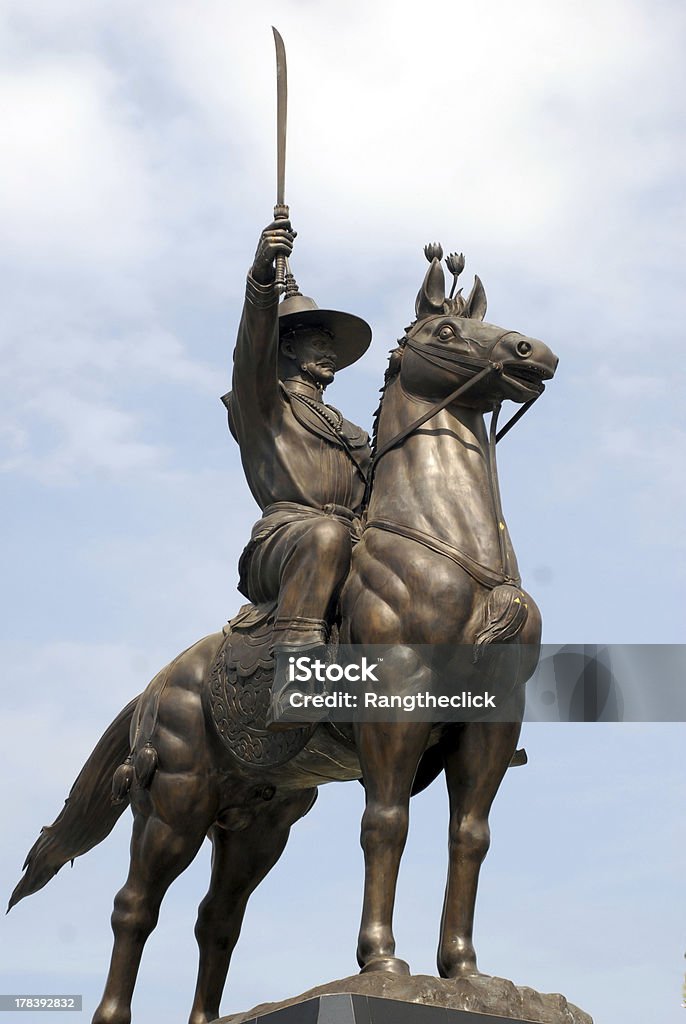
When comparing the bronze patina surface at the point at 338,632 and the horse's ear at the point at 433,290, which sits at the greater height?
the horse's ear at the point at 433,290

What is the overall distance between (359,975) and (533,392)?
3395 mm

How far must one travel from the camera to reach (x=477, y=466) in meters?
10.1

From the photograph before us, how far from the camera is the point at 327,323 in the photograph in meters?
11.3

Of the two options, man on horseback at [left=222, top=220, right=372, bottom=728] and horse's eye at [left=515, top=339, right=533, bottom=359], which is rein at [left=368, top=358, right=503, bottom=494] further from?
man on horseback at [left=222, top=220, right=372, bottom=728]

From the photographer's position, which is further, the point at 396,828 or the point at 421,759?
the point at 421,759

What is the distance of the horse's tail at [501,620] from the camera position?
31.1 feet

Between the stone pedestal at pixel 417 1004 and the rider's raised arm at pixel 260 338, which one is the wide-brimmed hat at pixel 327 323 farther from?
the stone pedestal at pixel 417 1004

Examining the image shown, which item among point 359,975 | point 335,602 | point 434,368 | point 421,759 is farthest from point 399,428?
point 359,975

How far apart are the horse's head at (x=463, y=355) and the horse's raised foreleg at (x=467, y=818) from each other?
191cm

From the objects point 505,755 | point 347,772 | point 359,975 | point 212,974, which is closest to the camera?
point 359,975

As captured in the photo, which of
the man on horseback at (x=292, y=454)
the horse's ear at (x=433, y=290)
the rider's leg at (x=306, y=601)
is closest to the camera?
the rider's leg at (x=306, y=601)

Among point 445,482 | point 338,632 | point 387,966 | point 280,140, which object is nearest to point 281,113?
point 280,140

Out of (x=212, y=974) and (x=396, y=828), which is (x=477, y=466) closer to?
(x=396, y=828)

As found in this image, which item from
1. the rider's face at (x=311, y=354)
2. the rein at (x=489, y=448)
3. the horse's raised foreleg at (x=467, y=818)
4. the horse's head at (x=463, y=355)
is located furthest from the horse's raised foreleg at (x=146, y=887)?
the horse's head at (x=463, y=355)
